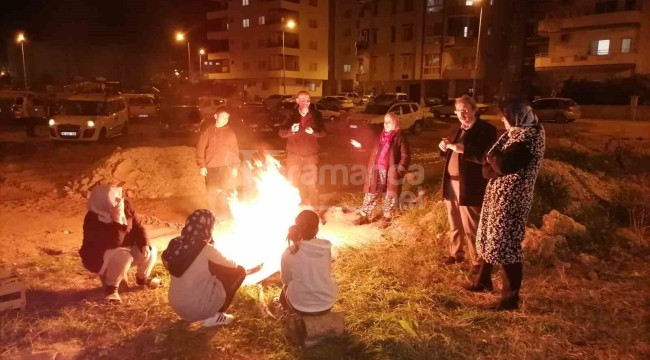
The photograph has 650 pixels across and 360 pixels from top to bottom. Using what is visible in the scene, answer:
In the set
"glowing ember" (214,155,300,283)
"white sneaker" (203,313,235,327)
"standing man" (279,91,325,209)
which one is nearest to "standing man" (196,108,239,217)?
"glowing ember" (214,155,300,283)

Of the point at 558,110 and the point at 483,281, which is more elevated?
the point at 558,110

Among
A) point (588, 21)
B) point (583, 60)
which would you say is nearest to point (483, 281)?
point (583, 60)

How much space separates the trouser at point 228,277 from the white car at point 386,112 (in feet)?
58.6

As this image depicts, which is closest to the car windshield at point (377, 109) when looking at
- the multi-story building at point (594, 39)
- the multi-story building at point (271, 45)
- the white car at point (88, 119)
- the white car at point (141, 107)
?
the white car at point (88, 119)

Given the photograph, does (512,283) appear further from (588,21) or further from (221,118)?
(588,21)

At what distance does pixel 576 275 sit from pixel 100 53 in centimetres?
7323

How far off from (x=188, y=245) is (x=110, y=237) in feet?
4.19

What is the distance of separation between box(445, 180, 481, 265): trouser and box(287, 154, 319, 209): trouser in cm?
273

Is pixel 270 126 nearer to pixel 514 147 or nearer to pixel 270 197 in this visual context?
pixel 270 197

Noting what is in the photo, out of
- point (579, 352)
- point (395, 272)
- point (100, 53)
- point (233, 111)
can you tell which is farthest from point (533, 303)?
point (100, 53)

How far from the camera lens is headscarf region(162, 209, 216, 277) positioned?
4.34 m

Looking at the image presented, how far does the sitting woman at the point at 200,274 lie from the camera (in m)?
4.38

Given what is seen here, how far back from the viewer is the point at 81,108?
762 inches

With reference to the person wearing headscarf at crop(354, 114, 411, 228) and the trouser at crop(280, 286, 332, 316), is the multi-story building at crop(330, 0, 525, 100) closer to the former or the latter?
the person wearing headscarf at crop(354, 114, 411, 228)
